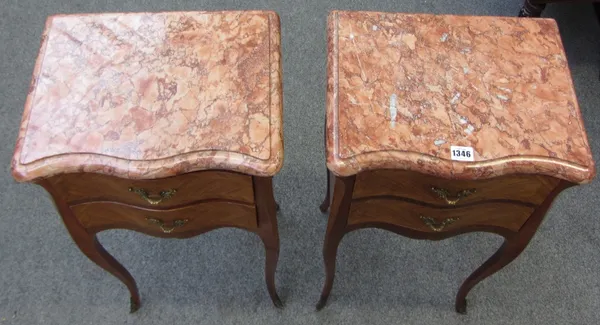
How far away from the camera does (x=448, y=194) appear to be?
0.90 m

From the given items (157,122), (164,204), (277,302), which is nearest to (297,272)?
(277,302)

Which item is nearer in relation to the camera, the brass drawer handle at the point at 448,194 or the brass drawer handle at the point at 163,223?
the brass drawer handle at the point at 448,194

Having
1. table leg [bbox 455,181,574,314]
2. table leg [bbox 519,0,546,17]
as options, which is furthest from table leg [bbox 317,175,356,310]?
table leg [bbox 519,0,546,17]

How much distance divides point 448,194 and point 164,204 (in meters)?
0.55

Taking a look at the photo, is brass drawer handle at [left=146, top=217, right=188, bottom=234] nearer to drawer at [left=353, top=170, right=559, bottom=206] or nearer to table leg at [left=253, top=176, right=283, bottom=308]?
table leg at [left=253, top=176, right=283, bottom=308]

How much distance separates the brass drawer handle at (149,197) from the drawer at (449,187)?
35cm

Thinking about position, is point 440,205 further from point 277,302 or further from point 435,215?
point 277,302

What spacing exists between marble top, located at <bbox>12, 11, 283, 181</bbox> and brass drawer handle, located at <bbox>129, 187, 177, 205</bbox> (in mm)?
82

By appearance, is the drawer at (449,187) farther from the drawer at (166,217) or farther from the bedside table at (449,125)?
the drawer at (166,217)

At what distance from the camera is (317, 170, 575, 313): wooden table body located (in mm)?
875

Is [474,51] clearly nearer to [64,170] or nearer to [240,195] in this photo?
[240,195]

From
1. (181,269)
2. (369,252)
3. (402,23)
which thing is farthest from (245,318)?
(402,23)

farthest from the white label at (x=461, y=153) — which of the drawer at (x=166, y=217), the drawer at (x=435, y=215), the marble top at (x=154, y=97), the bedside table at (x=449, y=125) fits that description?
the drawer at (x=166, y=217)

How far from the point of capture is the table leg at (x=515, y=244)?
35.5 inches
